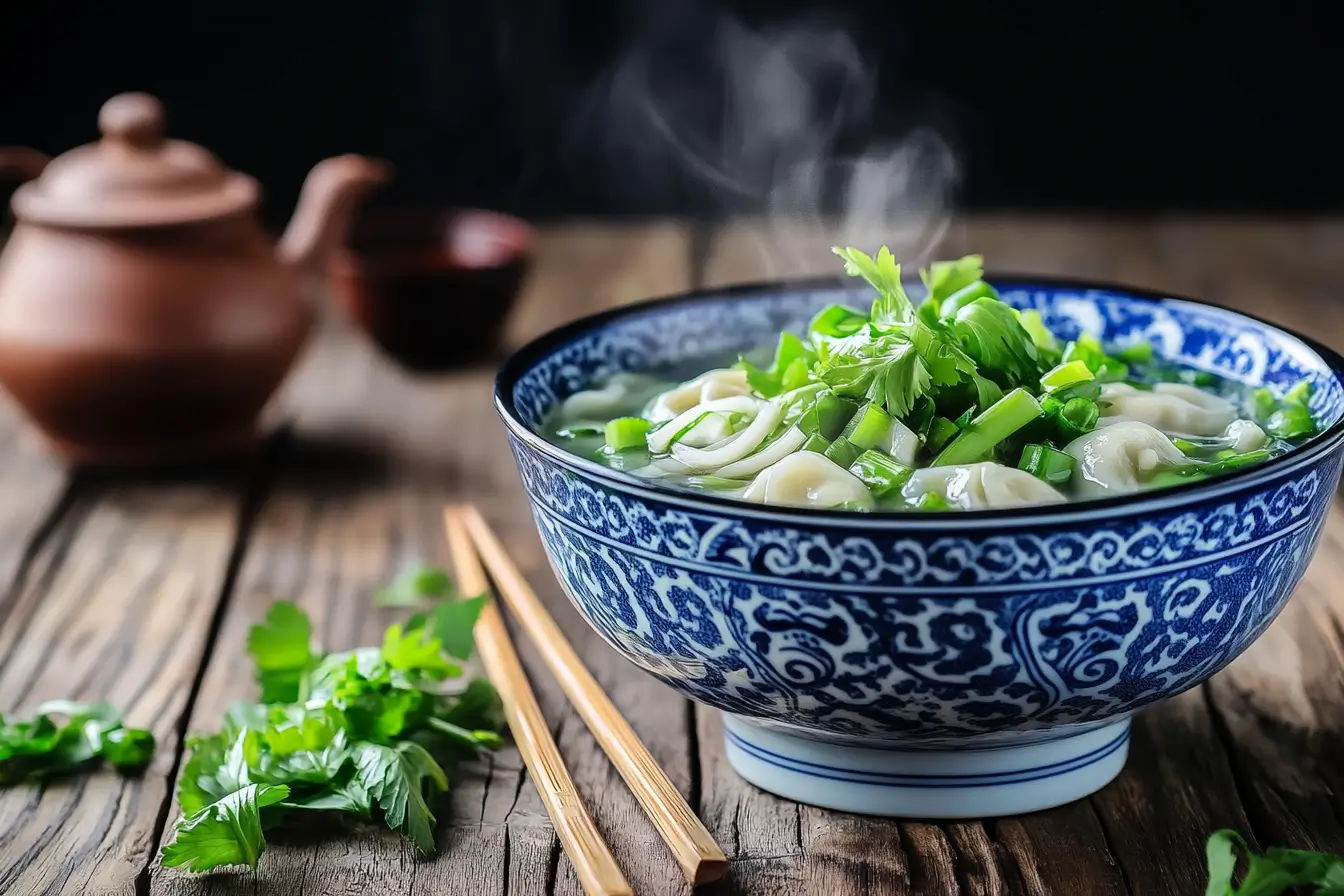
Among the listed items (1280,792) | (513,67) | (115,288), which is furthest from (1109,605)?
(513,67)

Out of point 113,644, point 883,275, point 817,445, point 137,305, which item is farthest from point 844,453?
point 137,305

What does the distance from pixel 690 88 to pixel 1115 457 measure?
3.59m

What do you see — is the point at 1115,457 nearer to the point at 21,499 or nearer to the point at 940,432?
the point at 940,432

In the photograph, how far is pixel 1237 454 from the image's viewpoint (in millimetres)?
1631

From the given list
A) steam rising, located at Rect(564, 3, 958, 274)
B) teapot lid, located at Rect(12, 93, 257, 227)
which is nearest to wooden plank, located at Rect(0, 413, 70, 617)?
teapot lid, located at Rect(12, 93, 257, 227)

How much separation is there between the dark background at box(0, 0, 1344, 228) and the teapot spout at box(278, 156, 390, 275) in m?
1.59

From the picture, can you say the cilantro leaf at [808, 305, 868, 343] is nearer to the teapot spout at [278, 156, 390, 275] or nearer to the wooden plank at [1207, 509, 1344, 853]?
the wooden plank at [1207, 509, 1344, 853]

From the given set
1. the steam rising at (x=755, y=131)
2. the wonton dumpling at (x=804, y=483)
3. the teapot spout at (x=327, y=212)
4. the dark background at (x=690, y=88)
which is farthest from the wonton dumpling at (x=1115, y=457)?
the dark background at (x=690, y=88)

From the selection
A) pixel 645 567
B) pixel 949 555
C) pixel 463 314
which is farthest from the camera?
pixel 463 314

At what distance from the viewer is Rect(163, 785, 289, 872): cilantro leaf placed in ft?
4.98

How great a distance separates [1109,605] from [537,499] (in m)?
0.56

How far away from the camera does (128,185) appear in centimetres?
286

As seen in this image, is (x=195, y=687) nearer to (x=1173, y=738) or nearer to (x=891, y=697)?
(x=891, y=697)

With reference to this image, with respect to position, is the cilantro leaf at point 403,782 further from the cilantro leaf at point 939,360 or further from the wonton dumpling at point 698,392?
the cilantro leaf at point 939,360
